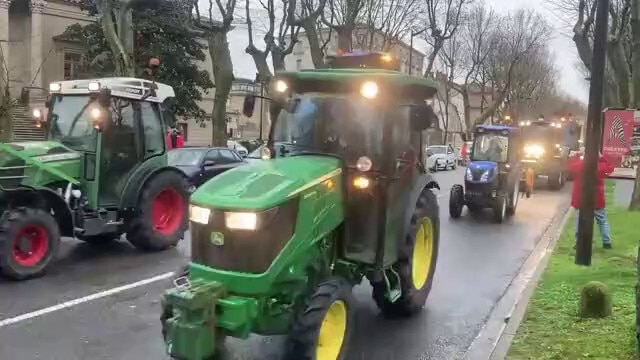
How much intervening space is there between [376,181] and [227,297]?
1761 millimetres

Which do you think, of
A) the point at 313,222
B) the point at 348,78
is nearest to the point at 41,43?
the point at 348,78

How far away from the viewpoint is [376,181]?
568 centimetres

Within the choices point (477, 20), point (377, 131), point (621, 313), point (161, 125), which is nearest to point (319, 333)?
point (377, 131)

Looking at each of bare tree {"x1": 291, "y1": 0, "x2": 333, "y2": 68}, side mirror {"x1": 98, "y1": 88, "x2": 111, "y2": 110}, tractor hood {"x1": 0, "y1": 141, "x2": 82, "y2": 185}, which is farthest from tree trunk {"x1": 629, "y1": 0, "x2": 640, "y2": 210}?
bare tree {"x1": 291, "y1": 0, "x2": 333, "y2": 68}

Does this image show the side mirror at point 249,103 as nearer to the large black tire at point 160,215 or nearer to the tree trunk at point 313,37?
the large black tire at point 160,215

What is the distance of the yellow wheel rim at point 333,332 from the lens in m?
4.91

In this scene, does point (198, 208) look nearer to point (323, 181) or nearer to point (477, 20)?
point (323, 181)

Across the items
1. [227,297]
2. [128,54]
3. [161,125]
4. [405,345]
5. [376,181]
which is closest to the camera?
[227,297]

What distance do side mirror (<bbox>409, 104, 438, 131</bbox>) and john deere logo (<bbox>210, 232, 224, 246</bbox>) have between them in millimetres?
2309

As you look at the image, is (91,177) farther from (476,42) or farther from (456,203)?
(476,42)

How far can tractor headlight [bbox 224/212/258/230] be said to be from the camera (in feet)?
15.1

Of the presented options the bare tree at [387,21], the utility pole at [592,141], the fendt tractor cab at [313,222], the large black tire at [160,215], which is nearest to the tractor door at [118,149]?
the large black tire at [160,215]

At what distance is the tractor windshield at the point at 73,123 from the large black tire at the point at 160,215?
1108 mm

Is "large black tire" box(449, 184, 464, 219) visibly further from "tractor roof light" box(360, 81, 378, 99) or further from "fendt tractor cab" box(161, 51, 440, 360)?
"tractor roof light" box(360, 81, 378, 99)
